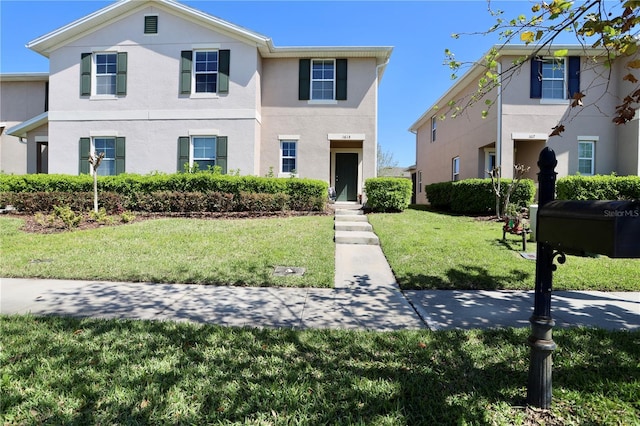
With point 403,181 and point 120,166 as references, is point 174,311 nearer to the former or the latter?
point 403,181

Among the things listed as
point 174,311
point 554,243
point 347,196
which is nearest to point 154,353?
point 174,311

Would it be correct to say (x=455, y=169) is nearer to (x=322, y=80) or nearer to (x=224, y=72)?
(x=322, y=80)

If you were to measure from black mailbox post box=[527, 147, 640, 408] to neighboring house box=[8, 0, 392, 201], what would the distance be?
1235 cm

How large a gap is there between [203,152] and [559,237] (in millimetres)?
13964

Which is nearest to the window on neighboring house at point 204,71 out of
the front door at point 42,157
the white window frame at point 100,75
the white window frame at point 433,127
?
the white window frame at point 100,75

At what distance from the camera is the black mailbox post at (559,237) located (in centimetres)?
157

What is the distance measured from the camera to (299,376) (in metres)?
2.65

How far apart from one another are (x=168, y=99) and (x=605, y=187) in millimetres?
16299

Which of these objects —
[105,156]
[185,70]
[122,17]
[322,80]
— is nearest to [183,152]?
[185,70]

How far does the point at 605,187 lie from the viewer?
11.6 m

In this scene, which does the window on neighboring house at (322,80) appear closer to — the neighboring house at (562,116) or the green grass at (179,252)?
the neighboring house at (562,116)

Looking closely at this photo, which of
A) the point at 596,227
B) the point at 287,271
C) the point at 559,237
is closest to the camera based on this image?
the point at 596,227

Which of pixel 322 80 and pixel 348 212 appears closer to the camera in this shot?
pixel 348 212

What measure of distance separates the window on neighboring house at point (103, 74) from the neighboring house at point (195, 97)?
41 mm
